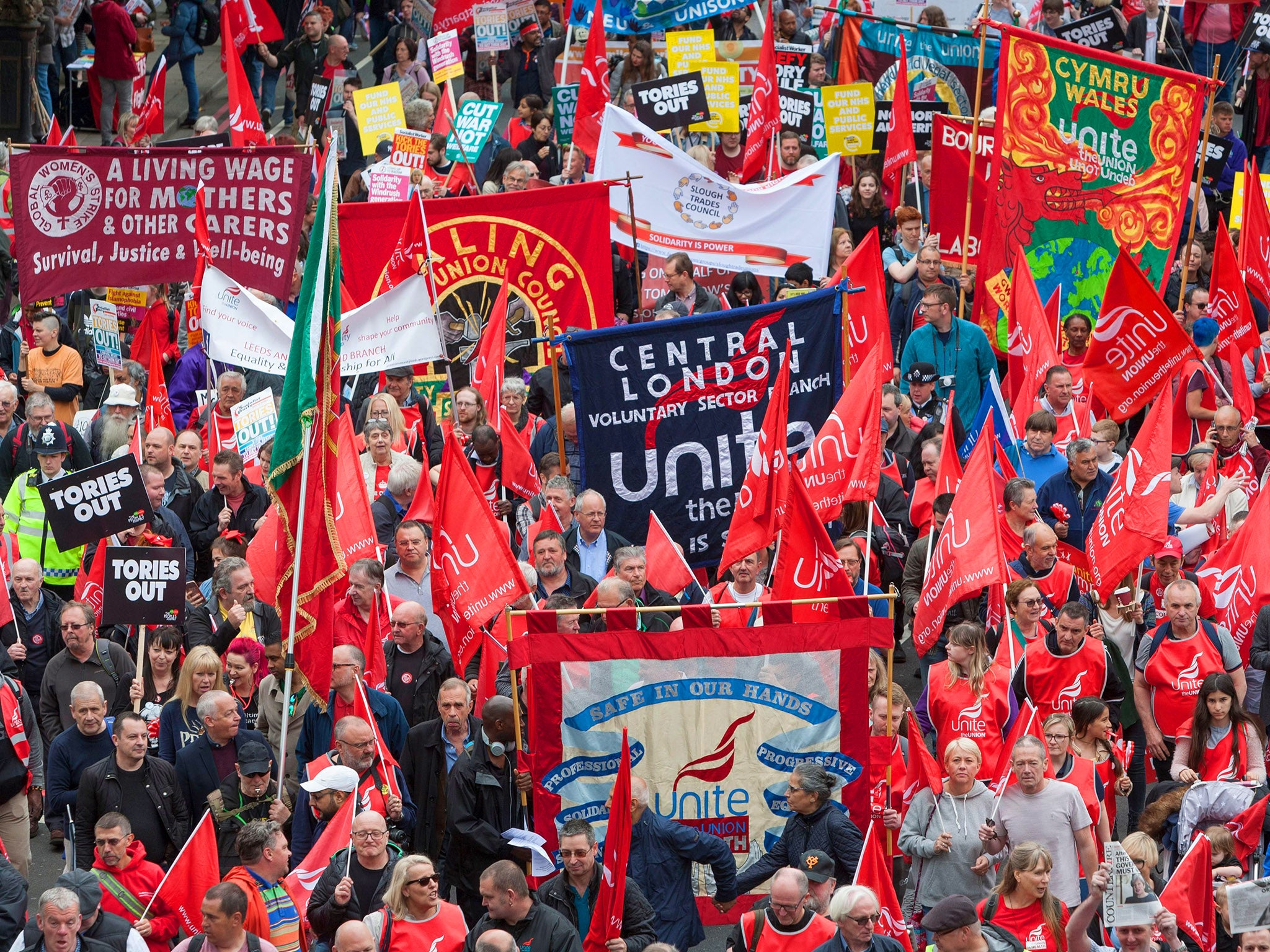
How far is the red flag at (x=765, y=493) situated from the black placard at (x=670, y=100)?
27.2ft

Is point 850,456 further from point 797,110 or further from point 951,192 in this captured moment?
point 797,110

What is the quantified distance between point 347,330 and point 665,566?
3.51 metres

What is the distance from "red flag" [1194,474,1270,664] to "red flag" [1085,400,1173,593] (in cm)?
42

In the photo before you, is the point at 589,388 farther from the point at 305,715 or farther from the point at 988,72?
the point at 988,72

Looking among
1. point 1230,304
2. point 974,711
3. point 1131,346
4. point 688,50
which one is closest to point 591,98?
point 688,50

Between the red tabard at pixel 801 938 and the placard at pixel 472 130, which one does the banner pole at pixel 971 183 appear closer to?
the placard at pixel 472 130

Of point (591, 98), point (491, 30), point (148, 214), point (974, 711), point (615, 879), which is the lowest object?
point (974, 711)

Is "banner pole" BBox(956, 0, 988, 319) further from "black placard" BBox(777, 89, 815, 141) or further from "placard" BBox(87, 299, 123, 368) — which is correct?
"placard" BBox(87, 299, 123, 368)

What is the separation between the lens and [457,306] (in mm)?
16422

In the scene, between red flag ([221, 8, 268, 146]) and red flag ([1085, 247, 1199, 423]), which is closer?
red flag ([1085, 247, 1199, 423])

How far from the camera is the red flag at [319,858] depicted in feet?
32.5

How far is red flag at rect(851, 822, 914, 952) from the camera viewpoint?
9.69 metres

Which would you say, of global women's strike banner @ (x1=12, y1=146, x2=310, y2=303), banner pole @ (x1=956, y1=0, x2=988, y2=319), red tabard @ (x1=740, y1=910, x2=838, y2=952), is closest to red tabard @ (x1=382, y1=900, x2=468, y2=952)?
red tabard @ (x1=740, y1=910, x2=838, y2=952)

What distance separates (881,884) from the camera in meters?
9.82
